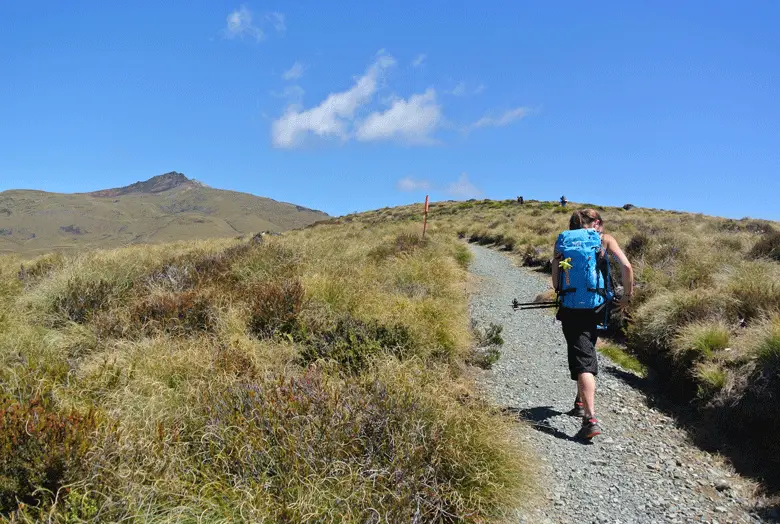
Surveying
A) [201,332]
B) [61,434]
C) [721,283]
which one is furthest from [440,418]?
[721,283]

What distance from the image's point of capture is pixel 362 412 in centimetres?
314

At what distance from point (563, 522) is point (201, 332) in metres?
4.22

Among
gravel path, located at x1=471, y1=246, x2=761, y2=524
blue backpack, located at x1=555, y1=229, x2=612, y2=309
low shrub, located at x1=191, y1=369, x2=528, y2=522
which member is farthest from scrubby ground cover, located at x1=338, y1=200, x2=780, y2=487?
low shrub, located at x1=191, y1=369, x2=528, y2=522

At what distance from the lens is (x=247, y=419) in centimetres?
307

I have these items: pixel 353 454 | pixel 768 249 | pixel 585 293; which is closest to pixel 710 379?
pixel 585 293

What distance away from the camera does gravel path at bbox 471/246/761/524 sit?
3369 mm

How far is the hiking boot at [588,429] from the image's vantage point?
4.23 m

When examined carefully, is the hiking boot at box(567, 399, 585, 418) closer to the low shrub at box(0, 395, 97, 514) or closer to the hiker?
the hiker

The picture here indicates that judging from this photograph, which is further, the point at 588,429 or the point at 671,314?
the point at 671,314

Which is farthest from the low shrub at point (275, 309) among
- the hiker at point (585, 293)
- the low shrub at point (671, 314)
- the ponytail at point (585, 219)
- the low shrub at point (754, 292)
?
the low shrub at point (754, 292)

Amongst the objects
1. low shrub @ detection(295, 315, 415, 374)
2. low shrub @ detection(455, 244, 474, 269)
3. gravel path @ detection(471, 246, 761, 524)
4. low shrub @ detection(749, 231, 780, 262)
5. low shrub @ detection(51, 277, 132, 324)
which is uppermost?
low shrub @ detection(749, 231, 780, 262)

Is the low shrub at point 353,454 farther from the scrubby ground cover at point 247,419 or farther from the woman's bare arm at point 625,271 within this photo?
the woman's bare arm at point 625,271

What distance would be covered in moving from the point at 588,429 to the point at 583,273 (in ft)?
4.80

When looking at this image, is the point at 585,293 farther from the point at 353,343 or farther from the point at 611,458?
the point at 353,343
